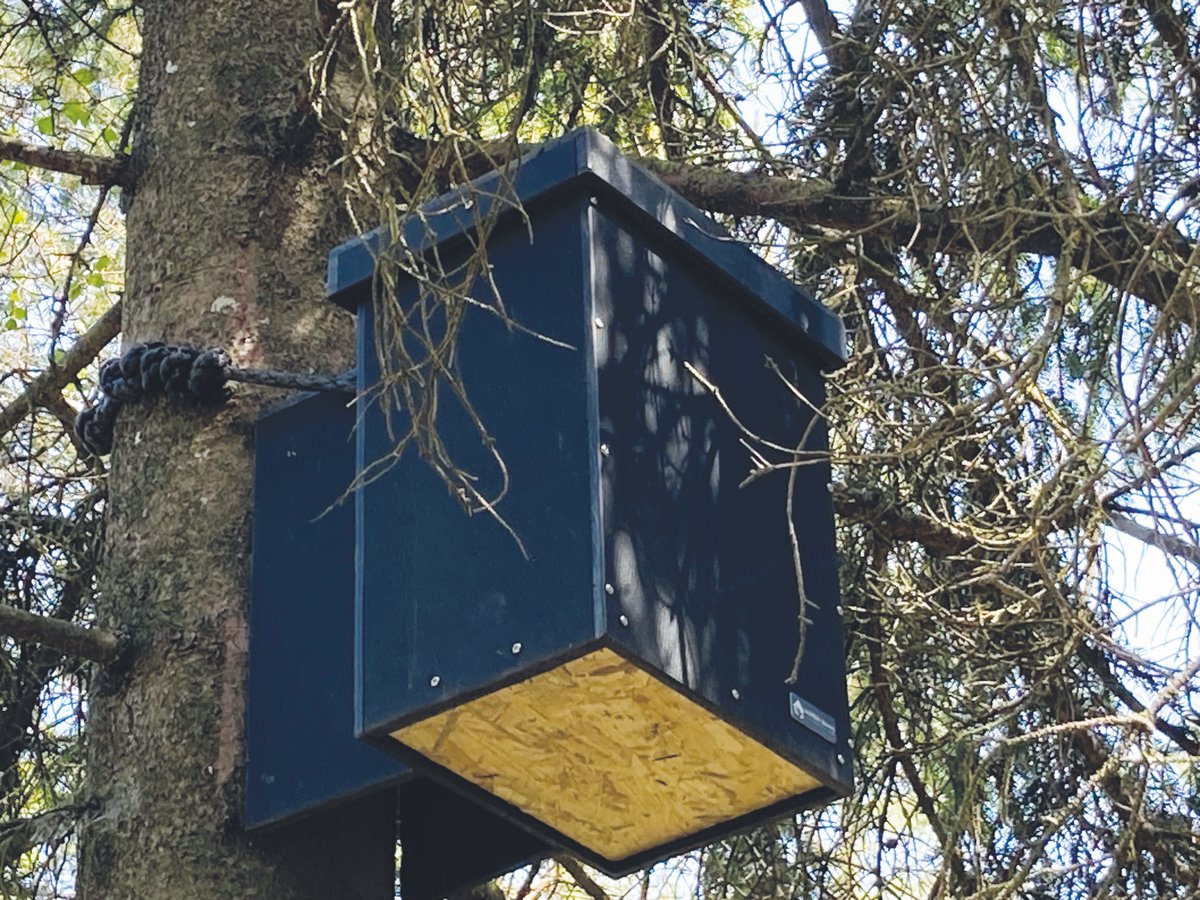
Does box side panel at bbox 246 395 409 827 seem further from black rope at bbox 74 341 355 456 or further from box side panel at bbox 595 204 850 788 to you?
box side panel at bbox 595 204 850 788

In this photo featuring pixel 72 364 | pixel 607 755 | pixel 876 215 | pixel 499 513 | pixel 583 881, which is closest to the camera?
pixel 499 513

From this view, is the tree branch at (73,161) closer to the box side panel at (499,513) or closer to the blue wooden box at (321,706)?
the blue wooden box at (321,706)

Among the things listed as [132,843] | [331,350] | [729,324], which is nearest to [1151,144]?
[729,324]

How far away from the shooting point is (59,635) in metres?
2.68

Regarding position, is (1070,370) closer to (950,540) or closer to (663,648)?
(950,540)

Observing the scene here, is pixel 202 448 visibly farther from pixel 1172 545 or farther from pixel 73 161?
pixel 1172 545

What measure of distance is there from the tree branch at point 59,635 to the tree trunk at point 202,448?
4 cm

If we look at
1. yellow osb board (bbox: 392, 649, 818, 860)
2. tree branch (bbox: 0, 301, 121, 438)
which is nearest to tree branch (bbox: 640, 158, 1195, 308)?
yellow osb board (bbox: 392, 649, 818, 860)

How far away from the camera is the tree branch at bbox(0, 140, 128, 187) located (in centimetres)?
324

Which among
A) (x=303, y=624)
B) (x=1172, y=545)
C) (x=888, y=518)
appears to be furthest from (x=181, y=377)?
(x=1172, y=545)

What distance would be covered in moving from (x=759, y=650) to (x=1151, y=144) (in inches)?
35.0

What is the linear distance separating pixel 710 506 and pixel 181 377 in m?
0.80

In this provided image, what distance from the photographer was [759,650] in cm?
252

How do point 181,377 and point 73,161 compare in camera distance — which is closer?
point 181,377
